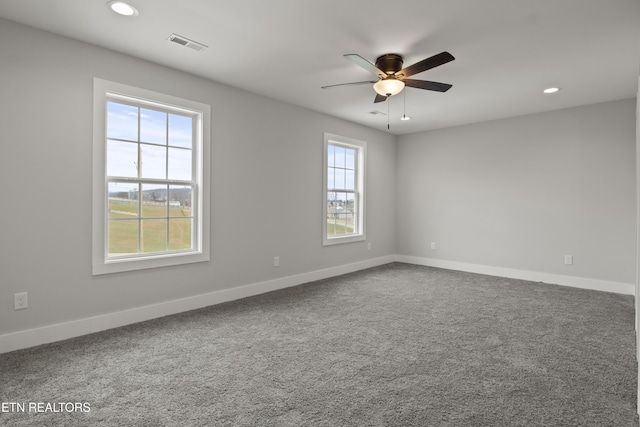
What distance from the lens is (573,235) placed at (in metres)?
4.98

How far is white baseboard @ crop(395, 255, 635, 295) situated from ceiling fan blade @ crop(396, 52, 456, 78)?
3.92 meters

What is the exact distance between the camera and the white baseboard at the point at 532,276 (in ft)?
15.3

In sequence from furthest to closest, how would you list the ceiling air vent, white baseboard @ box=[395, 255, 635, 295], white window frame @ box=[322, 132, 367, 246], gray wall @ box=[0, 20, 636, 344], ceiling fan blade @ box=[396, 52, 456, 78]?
1. white window frame @ box=[322, 132, 367, 246]
2. white baseboard @ box=[395, 255, 635, 295]
3. the ceiling air vent
4. gray wall @ box=[0, 20, 636, 344]
5. ceiling fan blade @ box=[396, 52, 456, 78]

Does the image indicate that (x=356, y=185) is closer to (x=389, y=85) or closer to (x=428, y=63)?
(x=389, y=85)

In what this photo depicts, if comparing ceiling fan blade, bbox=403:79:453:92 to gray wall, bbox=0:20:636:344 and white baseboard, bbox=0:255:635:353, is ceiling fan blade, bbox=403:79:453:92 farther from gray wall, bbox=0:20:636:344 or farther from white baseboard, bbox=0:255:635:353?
white baseboard, bbox=0:255:635:353

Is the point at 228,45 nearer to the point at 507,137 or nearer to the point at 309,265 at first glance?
the point at 309,265

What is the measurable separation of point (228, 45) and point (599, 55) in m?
3.46

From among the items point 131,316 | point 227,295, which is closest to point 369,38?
point 227,295

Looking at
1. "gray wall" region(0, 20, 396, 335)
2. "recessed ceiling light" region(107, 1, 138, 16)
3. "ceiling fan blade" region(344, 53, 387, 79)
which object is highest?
"recessed ceiling light" region(107, 1, 138, 16)

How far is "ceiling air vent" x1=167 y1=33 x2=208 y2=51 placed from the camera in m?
2.96

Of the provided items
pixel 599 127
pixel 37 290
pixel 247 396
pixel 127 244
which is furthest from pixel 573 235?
pixel 37 290

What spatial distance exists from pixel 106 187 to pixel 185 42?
4.90 feet

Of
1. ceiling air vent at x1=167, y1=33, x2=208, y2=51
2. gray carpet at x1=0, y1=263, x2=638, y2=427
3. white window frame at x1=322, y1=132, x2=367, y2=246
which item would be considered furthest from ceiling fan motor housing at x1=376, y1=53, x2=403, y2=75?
gray carpet at x1=0, y1=263, x2=638, y2=427

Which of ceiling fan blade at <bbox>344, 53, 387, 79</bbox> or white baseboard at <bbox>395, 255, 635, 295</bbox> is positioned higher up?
ceiling fan blade at <bbox>344, 53, 387, 79</bbox>
